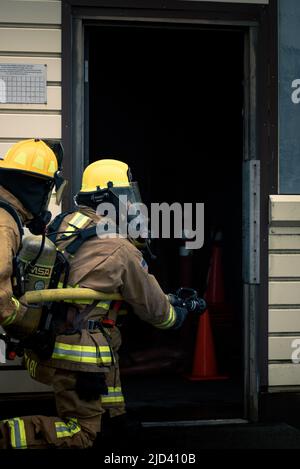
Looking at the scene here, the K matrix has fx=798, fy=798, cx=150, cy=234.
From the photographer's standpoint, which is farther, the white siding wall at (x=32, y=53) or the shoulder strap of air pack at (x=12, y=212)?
the white siding wall at (x=32, y=53)

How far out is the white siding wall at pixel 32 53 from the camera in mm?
6262

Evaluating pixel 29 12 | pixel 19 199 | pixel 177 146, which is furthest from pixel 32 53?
pixel 177 146

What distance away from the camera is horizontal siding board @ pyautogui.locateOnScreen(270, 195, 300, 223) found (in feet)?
21.6

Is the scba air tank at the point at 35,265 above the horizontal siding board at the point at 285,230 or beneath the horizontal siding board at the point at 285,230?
beneath

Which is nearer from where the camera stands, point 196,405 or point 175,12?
point 175,12

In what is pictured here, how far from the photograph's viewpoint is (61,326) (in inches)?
195

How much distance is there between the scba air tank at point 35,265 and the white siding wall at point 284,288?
2429 millimetres

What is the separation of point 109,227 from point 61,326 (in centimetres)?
71

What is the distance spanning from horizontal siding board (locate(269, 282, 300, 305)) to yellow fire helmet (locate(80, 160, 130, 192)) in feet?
6.19

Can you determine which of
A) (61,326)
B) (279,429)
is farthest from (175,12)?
(279,429)

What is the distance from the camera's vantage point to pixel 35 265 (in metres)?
4.78

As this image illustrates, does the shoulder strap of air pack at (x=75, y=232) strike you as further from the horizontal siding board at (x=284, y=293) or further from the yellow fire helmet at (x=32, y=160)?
the horizontal siding board at (x=284, y=293)

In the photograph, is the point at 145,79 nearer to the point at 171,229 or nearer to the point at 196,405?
the point at 171,229

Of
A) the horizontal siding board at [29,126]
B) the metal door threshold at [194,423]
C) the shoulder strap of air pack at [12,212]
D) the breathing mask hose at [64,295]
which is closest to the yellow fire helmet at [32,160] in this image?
the shoulder strap of air pack at [12,212]
